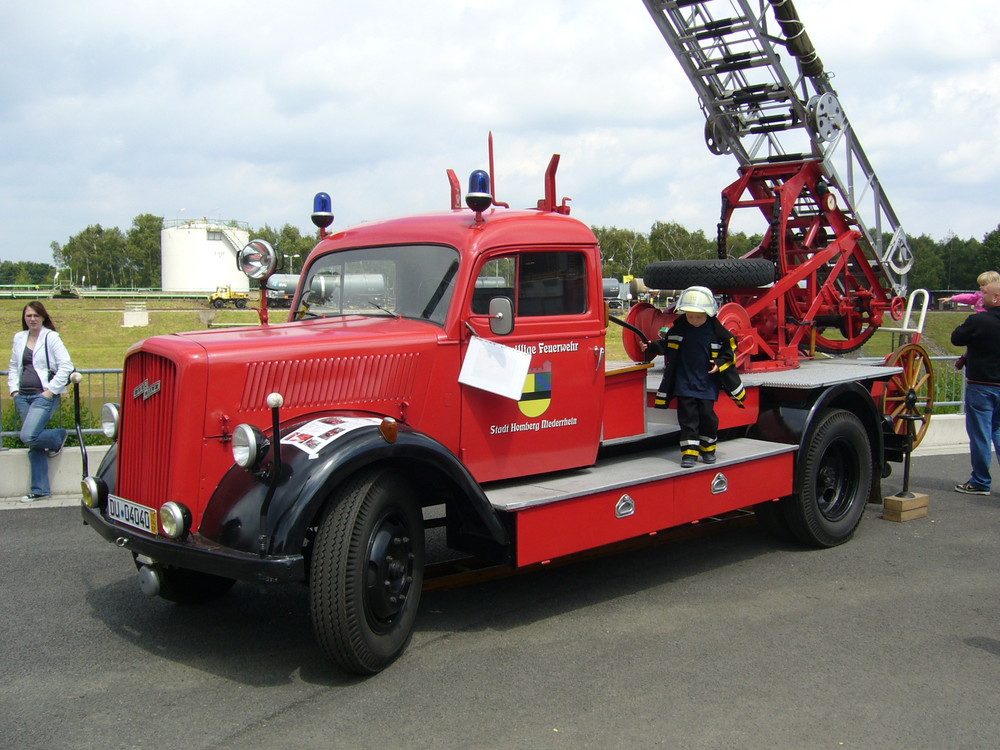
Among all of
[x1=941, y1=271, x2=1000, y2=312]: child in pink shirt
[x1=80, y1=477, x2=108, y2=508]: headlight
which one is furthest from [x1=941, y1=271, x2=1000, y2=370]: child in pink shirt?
[x1=80, y1=477, x2=108, y2=508]: headlight

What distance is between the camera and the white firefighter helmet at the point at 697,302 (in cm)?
576

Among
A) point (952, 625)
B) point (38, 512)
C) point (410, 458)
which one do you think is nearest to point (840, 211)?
point (952, 625)

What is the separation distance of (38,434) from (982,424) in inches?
337

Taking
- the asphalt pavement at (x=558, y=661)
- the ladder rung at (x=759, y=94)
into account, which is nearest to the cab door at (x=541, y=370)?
the asphalt pavement at (x=558, y=661)

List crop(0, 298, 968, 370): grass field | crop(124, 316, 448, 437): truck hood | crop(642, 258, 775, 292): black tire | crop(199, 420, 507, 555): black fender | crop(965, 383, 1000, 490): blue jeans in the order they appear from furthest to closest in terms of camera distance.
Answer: crop(0, 298, 968, 370): grass field → crop(965, 383, 1000, 490): blue jeans → crop(642, 258, 775, 292): black tire → crop(124, 316, 448, 437): truck hood → crop(199, 420, 507, 555): black fender

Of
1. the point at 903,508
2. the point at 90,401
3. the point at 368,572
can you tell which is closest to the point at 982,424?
the point at 903,508

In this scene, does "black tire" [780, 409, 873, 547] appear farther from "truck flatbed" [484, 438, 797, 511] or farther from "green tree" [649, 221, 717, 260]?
"green tree" [649, 221, 717, 260]

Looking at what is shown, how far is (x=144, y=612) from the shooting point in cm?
509

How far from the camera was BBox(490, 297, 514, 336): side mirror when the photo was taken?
4723 millimetres

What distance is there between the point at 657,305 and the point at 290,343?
3.90 m

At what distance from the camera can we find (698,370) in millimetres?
5797

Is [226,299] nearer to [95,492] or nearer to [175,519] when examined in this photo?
[95,492]

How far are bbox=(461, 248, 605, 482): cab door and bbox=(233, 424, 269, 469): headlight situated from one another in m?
1.27

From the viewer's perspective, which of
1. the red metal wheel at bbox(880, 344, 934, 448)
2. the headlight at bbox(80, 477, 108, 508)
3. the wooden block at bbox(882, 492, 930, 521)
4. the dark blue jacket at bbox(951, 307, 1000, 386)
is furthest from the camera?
the dark blue jacket at bbox(951, 307, 1000, 386)
